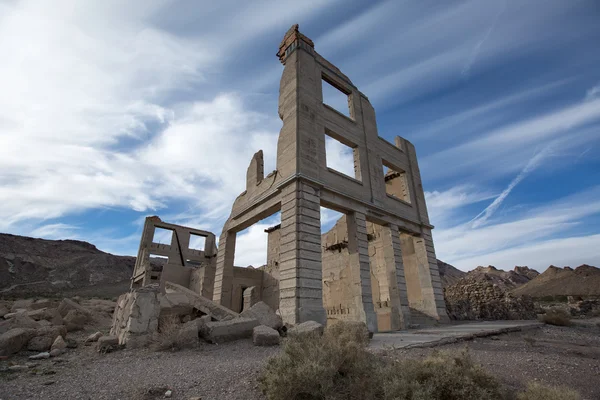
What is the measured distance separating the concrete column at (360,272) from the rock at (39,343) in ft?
26.9

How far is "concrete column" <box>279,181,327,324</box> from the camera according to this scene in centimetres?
852

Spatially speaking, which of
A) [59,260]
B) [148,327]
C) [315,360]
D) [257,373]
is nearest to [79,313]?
[148,327]

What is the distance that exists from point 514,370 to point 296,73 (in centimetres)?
1066

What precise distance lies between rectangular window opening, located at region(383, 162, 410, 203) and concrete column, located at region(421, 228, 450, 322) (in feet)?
6.61

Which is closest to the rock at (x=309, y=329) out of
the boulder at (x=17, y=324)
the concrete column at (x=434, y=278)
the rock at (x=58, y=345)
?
the rock at (x=58, y=345)

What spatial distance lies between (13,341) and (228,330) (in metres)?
4.38

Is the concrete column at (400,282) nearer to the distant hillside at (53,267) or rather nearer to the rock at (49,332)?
the rock at (49,332)

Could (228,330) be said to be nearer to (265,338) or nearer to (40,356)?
(265,338)

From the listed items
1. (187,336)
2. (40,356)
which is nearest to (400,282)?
(187,336)

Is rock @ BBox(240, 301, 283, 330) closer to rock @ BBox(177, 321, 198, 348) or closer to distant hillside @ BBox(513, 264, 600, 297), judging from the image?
rock @ BBox(177, 321, 198, 348)

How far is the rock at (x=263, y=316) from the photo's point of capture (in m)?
7.23

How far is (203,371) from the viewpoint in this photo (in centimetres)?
409

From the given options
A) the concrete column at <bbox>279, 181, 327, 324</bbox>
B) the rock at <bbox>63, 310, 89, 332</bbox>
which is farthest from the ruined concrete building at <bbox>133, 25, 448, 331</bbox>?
the rock at <bbox>63, 310, 89, 332</bbox>

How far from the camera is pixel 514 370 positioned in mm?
4254
